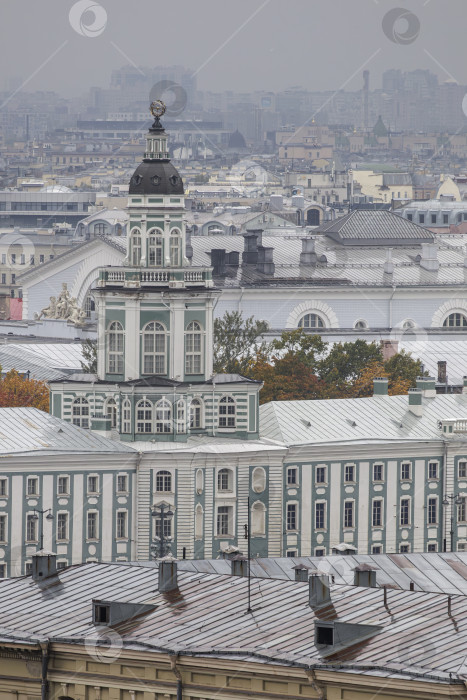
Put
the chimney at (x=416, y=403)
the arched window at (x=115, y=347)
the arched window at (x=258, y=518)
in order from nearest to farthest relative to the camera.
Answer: the arched window at (x=258, y=518)
the arched window at (x=115, y=347)
the chimney at (x=416, y=403)

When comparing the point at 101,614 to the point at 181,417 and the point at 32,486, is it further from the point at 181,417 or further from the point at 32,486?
the point at 181,417

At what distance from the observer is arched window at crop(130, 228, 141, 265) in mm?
73750

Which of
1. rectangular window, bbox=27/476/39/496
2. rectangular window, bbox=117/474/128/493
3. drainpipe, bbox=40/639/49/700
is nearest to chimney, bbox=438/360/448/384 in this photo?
rectangular window, bbox=117/474/128/493

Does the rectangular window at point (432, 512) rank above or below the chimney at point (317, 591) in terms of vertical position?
below

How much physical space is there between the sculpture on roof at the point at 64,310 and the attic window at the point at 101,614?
235 ft

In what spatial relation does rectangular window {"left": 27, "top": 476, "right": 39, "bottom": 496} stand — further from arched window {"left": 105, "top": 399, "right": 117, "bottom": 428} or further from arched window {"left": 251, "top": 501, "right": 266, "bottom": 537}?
arched window {"left": 251, "top": 501, "right": 266, "bottom": 537}

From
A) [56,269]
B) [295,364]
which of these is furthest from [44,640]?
[56,269]

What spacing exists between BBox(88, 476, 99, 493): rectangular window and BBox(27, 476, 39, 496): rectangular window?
1.65 metres

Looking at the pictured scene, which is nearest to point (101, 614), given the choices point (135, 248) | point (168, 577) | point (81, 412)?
point (168, 577)

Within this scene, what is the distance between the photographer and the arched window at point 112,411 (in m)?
72.9

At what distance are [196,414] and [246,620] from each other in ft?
109

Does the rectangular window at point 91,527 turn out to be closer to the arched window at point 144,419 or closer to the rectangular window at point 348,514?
the arched window at point 144,419

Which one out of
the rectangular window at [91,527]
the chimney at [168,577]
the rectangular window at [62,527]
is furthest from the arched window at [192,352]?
the chimney at [168,577]

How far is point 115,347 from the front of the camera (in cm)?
7331
